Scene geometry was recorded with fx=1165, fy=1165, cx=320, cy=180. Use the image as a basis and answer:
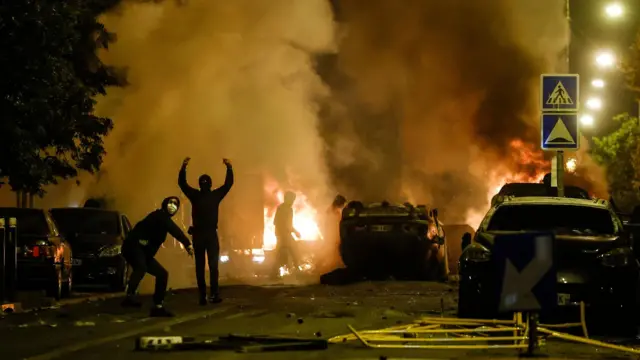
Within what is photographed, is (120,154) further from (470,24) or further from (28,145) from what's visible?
(470,24)

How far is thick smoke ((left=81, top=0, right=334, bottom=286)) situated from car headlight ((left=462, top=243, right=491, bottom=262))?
52.0ft

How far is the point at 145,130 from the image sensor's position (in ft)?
97.3

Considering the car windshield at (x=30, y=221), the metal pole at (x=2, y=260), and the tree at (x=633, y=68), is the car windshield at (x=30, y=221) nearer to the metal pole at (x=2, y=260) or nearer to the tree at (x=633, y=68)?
the metal pole at (x=2, y=260)

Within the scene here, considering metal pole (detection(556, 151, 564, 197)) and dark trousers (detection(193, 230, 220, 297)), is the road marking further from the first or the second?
metal pole (detection(556, 151, 564, 197))

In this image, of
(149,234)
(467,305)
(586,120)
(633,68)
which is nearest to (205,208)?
(149,234)

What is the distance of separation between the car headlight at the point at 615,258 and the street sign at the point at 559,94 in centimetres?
348

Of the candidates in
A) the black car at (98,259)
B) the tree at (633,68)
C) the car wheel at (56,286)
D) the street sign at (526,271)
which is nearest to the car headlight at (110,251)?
the black car at (98,259)

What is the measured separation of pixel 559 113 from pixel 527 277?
6956mm

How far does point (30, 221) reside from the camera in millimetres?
19297

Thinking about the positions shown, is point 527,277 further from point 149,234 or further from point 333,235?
point 333,235

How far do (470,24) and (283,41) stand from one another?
19.8 metres

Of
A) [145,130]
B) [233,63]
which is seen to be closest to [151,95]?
[145,130]

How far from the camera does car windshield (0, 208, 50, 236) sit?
62.4ft

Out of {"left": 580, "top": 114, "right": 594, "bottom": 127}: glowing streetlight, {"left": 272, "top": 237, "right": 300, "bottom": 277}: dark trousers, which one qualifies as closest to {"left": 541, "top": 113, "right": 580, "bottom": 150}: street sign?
{"left": 272, "top": 237, "right": 300, "bottom": 277}: dark trousers
